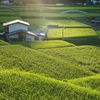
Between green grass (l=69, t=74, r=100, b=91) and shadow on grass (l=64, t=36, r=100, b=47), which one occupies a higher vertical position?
green grass (l=69, t=74, r=100, b=91)

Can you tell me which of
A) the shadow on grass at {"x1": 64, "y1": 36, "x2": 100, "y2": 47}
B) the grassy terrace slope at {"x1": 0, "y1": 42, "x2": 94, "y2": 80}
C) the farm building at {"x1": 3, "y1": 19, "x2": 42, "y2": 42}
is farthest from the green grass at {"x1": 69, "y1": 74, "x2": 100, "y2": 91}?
the farm building at {"x1": 3, "y1": 19, "x2": 42, "y2": 42}

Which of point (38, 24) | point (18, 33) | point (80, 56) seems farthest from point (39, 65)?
point (38, 24)

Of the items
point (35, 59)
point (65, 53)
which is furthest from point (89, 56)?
point (35, 59)

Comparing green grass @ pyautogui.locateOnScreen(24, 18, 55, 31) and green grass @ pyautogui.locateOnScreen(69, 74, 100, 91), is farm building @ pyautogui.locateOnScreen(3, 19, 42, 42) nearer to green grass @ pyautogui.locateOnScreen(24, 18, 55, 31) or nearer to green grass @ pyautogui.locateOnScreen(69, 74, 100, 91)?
green grass @ pyautogui.locateOnScreen(24, 18, 55, 31)

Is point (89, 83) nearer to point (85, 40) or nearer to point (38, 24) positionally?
point (85, 40)

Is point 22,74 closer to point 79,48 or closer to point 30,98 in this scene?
point 30,98

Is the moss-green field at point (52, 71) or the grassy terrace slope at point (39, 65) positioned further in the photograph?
the grassy terrace slope at point (39, 65)

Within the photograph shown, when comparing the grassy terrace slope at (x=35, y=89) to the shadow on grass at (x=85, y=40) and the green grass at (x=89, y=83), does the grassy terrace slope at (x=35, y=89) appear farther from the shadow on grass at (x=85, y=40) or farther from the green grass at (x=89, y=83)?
the shadow on grass at (x=85, y=40)

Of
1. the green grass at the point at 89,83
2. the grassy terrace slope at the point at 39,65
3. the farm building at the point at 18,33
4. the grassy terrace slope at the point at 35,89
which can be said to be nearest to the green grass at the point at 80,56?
the grassy terrace slope at the point at 39,65
